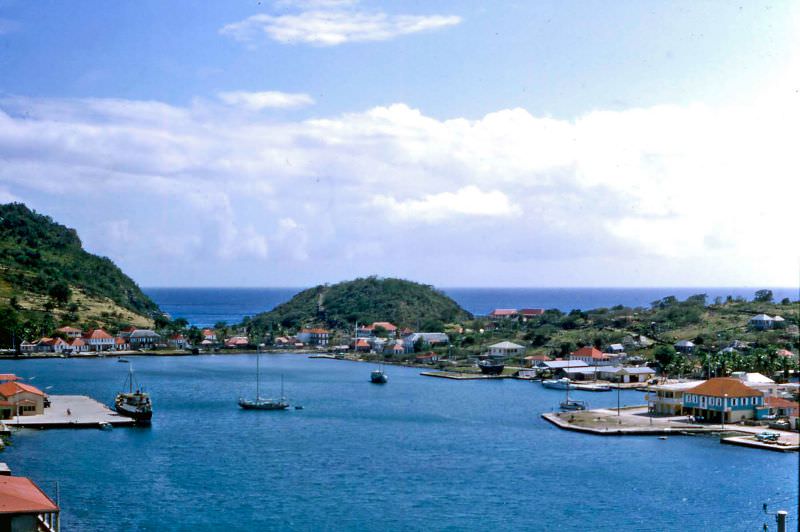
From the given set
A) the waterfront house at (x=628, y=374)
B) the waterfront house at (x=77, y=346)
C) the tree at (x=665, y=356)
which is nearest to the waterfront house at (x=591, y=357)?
the waterfront house at (x=628, y=374)

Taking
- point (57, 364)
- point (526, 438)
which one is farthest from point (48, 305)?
point (526, 438)

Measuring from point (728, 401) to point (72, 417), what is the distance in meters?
39.7

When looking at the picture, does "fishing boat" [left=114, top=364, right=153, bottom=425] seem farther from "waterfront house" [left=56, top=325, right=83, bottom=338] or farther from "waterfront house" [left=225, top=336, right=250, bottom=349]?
"waterfront house" [left=225, top=336, right=250, bottom=349]

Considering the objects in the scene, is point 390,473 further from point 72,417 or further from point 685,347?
point 685,347

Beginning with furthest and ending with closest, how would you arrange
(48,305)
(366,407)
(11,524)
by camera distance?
(48,305)
(366,407)
(11,524)

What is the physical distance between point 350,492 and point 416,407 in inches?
1076

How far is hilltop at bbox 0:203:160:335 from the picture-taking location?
117 meters

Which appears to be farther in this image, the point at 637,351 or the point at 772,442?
the point at 637,351

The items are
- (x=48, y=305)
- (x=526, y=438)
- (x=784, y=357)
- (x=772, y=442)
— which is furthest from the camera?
(x=48, y=305)

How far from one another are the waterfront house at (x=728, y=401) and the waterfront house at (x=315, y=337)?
8419 cm

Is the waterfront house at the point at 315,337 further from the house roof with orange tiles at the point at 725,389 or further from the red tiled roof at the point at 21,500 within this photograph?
the red tiled roof at the point at 21,500

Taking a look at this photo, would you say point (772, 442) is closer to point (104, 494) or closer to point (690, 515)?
point (690, 515)

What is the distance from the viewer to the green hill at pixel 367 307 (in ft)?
486

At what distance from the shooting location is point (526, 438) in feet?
162
